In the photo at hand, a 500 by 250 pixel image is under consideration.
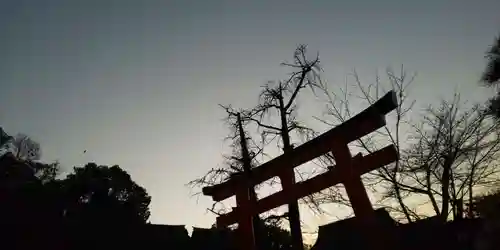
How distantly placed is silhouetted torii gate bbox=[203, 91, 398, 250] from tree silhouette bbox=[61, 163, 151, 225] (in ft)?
57.7

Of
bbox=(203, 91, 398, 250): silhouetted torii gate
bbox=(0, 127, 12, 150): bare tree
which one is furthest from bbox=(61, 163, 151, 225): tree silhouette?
bbox=(203, 91, 398, 250): silhouetted torii gate

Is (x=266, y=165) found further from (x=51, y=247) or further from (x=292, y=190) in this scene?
(x=51, y=247)

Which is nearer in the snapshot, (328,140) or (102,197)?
(328,140)

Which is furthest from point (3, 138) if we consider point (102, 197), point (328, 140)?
point (328, 140)

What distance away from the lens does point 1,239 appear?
19.3m

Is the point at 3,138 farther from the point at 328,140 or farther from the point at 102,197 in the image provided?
the point at 328,140

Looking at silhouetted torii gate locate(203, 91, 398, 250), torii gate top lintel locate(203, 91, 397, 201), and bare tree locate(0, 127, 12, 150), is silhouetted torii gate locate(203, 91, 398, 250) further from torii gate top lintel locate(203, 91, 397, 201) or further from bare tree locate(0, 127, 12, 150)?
bare tree locate(0, 127, 12, 150)

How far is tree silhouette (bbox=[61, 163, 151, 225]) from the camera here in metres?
23.6

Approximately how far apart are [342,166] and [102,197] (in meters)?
24.4

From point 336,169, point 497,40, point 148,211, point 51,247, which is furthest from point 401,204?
point 148,211

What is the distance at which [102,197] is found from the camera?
2739cm

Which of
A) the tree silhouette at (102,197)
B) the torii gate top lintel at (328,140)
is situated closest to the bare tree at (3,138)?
the tree silhouette at (102,197)

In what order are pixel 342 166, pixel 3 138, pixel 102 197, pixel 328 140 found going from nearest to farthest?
pixel 342 166
pixel 328 140
pixel 102 197
pixel 3 138

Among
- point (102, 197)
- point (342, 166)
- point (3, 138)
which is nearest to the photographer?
point (342, 166)
